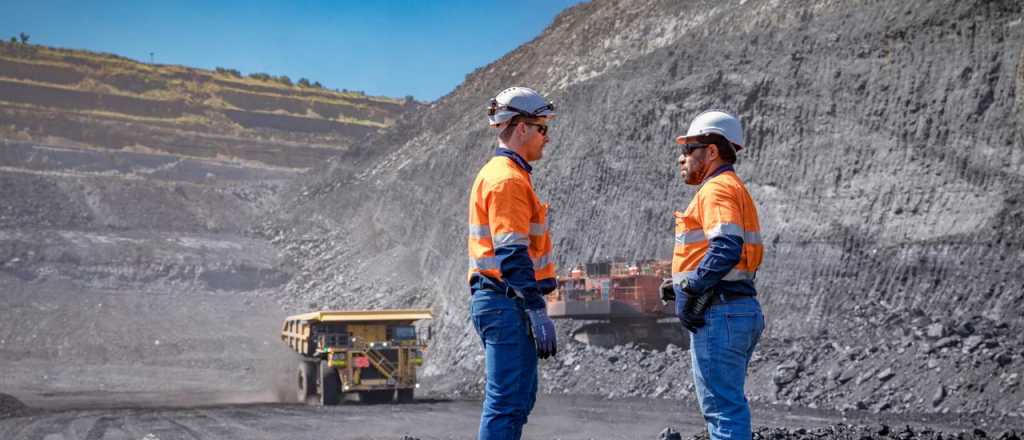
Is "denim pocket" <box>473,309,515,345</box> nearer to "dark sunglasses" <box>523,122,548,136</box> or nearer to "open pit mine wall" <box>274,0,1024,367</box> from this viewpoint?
"dark sunglasses" <box>523,122,548,136</box>

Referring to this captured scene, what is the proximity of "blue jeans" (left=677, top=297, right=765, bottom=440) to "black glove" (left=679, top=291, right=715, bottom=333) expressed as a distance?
38mm

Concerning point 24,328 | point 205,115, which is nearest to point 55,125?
point 205,115

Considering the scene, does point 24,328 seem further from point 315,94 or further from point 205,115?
point 315,94

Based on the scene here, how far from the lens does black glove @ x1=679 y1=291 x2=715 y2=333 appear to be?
17.5ft

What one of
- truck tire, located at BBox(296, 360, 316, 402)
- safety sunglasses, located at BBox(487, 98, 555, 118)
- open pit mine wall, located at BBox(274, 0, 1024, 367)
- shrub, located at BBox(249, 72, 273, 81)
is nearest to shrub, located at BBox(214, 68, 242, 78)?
shrub, located at BBox(249, 72, 273, 81)

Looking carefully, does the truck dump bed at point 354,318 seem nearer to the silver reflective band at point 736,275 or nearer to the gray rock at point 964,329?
the gray rock at point 964,329

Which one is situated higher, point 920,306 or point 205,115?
point 205,115

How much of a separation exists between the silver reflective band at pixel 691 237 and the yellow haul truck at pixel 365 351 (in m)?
14.1

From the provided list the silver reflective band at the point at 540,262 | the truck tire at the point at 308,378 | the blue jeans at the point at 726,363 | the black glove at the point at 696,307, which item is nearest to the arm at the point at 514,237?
the silver reflective band at the point at 540,262

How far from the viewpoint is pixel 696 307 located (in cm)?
534

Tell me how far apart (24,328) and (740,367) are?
36093mm

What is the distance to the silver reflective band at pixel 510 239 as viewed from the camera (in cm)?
509

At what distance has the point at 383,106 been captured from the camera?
95125mm

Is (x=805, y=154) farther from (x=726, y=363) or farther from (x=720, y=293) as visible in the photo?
(x=726, y=363)
